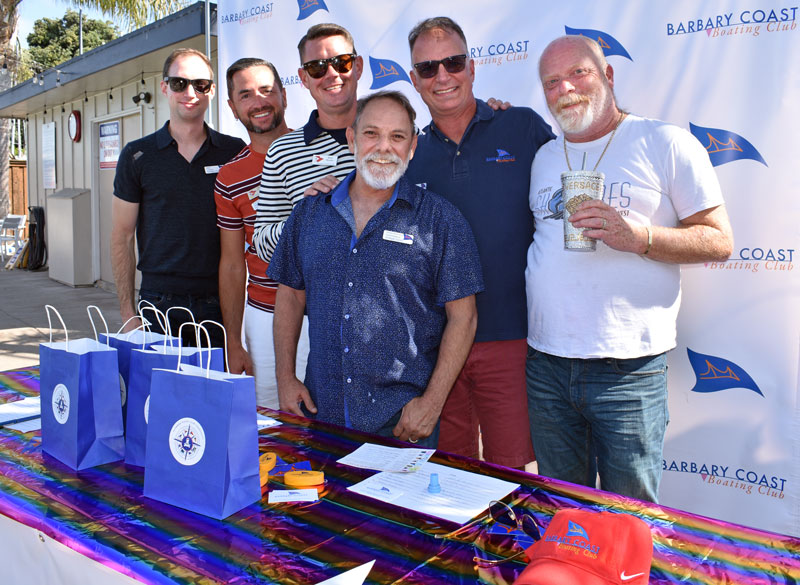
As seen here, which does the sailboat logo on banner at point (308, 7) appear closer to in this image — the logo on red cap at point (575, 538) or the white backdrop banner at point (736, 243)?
the white backdrop banner at point (736, 243)

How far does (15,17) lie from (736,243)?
61.5ft

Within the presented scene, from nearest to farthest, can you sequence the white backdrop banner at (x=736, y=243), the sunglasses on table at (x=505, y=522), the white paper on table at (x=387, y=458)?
the sunglasses on table at (x=505, y=522)
the white paper on table at (x=387, y=458)
the white backdrop banner at (x=736, y=243)

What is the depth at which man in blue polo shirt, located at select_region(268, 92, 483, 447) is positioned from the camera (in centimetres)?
214

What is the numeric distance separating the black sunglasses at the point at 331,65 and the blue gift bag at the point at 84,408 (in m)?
1.58

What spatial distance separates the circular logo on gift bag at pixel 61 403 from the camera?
178cm

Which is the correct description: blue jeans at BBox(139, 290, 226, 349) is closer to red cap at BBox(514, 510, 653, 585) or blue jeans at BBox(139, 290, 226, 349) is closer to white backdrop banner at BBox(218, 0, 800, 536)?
white backdrop banner at BBox(218, 0, 800, 536)

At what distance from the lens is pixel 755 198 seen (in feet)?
8.88

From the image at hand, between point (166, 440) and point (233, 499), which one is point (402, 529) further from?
point (166, 440)

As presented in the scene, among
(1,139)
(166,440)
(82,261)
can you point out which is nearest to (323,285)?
(166,440)

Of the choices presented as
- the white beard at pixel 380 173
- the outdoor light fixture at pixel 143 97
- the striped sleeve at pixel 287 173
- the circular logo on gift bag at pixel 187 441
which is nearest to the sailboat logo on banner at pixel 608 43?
the striped sleeve at pixel 287 173

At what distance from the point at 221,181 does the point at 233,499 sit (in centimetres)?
193

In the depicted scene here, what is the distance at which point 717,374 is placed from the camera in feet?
9.30

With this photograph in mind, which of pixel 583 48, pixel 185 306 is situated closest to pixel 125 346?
pixel 185 306

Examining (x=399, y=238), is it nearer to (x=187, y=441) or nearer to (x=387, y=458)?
(x=387, y=458)
